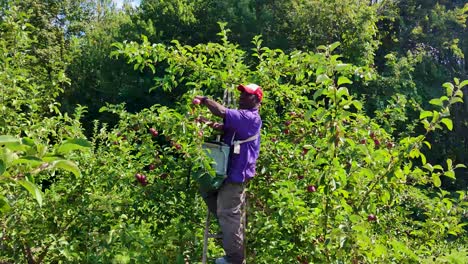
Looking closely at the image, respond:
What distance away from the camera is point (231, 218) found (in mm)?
3232

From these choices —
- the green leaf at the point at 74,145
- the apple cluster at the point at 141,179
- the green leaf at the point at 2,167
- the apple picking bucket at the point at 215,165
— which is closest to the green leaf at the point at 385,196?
the apple picking bucket at the point at 215,165

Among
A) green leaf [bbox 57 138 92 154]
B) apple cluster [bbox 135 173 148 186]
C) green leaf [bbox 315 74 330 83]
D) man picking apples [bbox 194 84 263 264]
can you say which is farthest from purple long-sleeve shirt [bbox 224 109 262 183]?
green leaf [bbox 57 138 92 154]

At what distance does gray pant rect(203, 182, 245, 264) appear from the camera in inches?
127

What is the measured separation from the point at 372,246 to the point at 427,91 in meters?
13.1

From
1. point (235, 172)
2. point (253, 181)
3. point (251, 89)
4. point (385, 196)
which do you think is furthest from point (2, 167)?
point (253, 181)

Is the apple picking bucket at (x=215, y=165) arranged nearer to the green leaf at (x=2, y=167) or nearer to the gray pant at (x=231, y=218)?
the gray pant at (x=231, y=218)

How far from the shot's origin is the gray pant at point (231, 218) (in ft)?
10.6

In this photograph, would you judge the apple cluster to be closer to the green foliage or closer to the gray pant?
the green foliage

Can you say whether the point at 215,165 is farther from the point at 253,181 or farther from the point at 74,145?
the point at 74,145

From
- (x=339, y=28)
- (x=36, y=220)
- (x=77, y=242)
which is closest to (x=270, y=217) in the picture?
(x=77, y=242)

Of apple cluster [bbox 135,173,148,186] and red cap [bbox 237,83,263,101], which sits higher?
red cap [bbox 237,83,263,101]

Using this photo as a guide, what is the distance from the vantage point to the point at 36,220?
4039mm

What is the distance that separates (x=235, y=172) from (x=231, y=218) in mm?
286

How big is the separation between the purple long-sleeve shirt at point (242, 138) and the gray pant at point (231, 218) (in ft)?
0.27
